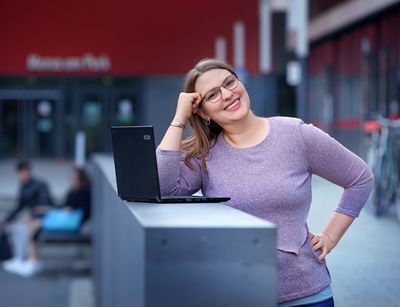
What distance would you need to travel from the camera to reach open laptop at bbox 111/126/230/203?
267 cm

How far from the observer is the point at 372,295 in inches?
152

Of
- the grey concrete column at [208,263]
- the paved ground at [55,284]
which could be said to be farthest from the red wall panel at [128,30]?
the grey concrete column at [208,263]

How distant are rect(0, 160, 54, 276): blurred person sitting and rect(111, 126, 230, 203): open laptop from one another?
36.0 feet

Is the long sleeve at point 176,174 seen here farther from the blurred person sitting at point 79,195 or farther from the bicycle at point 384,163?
the blurred person sitting at point 79,195

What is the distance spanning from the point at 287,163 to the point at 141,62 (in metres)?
23.2

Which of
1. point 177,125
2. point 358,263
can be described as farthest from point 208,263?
point 358,263

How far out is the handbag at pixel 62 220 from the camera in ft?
43.8

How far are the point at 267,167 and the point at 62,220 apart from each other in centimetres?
1086

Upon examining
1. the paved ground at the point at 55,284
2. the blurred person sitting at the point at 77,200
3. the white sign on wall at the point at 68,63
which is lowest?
the paved ground at the point at 55,284

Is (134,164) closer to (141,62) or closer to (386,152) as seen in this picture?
(386,152)

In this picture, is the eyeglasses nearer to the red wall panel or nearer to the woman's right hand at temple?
the woman's right hand at temple

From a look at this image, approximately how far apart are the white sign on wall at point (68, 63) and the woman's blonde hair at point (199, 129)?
23.3 metres

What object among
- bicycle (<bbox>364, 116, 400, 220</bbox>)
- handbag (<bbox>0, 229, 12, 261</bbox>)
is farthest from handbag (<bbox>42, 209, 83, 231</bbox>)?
bicycle (<bbox>364, 116, 400, 220</bbox>)

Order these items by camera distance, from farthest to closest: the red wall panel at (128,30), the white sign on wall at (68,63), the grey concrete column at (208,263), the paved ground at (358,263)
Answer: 1. the white sign on wall at (68,63)
2. the red wall panel at (128,30)
3. the paved ground at (358,263)
4. the grey concrete column at (208,263)
